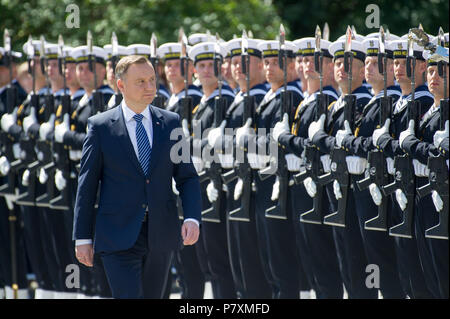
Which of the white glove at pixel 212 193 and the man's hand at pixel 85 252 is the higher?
the white glove at pixel 212 193

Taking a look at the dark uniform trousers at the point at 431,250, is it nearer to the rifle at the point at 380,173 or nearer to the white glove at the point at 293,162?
the rifle at the point at 380,173

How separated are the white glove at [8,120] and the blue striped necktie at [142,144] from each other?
4271mm

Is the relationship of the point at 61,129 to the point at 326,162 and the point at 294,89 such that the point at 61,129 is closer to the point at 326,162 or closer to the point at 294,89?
the point at 294,89

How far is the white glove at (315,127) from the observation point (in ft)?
28.4

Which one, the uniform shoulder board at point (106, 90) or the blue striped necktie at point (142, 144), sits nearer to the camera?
the blue striped necktie at point (142, 144)

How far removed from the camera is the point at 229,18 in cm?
1499

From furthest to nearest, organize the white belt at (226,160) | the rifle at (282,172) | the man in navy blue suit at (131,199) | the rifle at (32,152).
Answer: the rifle at (32,152), the white belt at (226,160), the rifle at (282,172), the man in navy blue suit at (131,199)

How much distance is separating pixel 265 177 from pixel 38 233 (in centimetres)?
267

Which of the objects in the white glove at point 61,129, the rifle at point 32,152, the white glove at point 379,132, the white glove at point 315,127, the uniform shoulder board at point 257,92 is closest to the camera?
the white glove at point 379,132

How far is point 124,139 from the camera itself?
6.83 m

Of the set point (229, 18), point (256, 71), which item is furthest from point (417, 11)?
point (256, 71)

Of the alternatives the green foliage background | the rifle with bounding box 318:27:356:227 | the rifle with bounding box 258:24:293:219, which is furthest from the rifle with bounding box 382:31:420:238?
the green foliage background

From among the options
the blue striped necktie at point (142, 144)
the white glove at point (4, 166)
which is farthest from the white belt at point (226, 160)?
the blue striped necktie at point (142, 144)

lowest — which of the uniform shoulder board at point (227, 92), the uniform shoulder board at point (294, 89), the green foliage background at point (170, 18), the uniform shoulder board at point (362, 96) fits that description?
the uniform shoulder board at point (362, 96)
